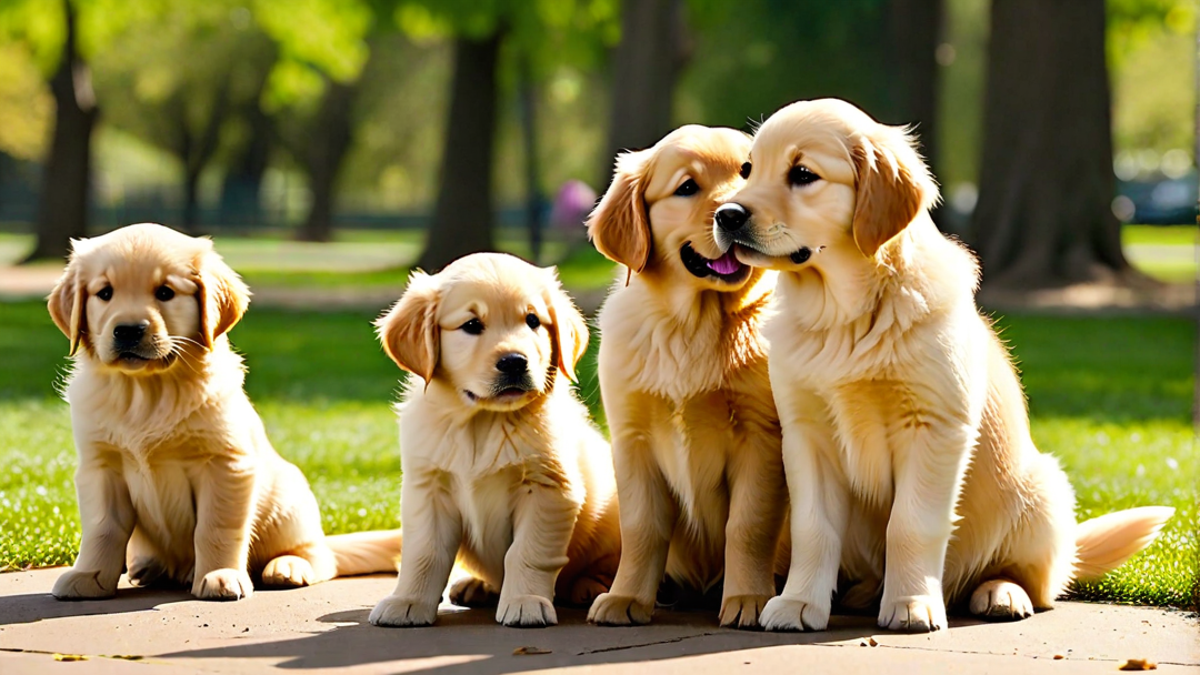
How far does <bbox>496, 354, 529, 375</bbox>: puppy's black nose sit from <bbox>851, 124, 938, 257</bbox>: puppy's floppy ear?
127 cm

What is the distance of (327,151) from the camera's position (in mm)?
55812

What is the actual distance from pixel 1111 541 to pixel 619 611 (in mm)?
2152

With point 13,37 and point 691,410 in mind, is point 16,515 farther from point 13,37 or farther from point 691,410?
point 13,37

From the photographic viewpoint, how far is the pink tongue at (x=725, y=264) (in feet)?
18.1

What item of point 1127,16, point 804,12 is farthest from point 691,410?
point 804,12

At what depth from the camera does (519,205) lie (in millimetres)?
75125

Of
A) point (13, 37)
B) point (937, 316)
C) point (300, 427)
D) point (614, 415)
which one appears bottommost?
point (300, 427)

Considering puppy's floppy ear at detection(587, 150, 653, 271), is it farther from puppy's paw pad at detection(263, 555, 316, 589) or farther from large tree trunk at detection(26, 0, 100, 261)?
large tree trunk at detection(26, 0, 100, 261)

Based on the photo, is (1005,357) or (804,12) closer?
(1005,357)

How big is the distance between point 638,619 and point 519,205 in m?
70.2

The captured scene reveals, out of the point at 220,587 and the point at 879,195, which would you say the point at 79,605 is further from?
the point at 879,195

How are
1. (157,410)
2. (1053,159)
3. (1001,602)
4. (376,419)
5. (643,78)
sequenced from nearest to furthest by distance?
1. (1001,602)
2. (157,410)
3. (376,419)
4. (1053,159)
5. (643,78)

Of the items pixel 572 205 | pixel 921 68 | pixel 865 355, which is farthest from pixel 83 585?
pixel 572 205

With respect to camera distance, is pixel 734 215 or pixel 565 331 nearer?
pixel 734 215
